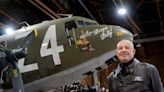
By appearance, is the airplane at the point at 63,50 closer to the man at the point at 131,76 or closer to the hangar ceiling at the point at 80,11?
the man at the point at 131,76

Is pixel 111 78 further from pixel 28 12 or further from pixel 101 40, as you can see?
pixel 28 12

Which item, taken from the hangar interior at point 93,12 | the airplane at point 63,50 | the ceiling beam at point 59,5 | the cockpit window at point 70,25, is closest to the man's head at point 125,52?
the airplane at point 63,50

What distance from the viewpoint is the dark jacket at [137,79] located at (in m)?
3.01

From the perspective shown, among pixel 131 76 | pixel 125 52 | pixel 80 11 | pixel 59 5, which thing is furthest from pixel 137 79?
pixel 80 11

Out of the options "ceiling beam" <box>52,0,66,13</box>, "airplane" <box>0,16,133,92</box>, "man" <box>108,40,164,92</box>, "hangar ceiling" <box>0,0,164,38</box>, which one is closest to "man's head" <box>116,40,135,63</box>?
"man" <box>108,40,164,92</box>

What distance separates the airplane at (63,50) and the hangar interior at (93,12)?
9.43 feet

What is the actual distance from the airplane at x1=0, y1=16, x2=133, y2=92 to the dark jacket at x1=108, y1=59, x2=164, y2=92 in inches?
135

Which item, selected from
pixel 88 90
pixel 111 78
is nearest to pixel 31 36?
pixel 88 90

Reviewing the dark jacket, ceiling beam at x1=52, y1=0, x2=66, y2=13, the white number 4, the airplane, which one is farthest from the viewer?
ceiling beam at x1=52, y1=0, x2=66, y2=13

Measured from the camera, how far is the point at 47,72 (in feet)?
22.6

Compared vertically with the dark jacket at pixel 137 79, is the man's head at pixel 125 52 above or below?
above

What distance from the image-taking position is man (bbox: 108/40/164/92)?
3014 mm

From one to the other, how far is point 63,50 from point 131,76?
3.93m

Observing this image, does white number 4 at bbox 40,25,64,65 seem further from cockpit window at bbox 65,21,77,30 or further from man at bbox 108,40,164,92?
man at bbox 108,40,164,92
